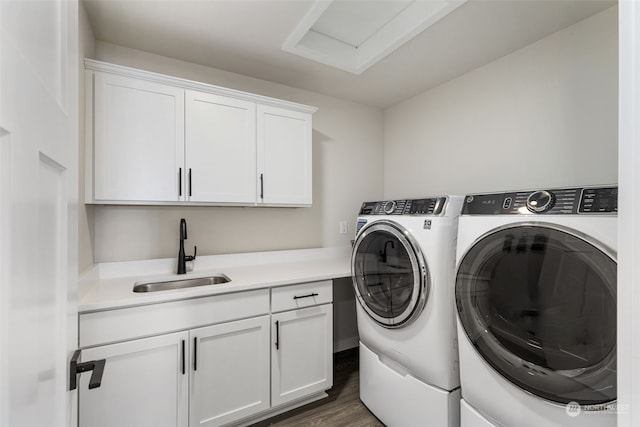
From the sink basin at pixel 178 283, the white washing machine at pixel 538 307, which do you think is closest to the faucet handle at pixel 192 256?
the sink basin at pixel 178 283

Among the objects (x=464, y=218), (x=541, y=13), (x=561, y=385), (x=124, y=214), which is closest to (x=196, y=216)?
(x=124, y=214)

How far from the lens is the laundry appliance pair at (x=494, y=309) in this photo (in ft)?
3.12

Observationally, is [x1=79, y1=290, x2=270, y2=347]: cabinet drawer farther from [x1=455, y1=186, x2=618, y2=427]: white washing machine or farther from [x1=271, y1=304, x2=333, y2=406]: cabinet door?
[x1=455, y1=186, x2=618, y2=427]: white washing machine

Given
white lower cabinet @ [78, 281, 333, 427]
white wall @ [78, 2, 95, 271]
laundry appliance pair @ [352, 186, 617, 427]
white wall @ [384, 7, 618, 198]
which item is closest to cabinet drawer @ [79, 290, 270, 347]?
white lower cabinet @ [78, 281, 333, 427]

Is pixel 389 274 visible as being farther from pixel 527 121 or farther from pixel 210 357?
pixel 527 121

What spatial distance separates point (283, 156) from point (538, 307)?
1740 millimetres

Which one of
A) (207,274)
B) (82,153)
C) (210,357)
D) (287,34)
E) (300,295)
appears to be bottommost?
(210,357)

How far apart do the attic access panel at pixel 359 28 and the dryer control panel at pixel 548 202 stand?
104cm

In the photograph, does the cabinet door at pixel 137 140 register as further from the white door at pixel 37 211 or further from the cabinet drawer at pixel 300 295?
the white door at pixel 37 211

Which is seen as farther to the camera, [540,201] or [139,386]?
[139,386]

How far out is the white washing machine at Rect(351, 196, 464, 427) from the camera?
144 centimetres

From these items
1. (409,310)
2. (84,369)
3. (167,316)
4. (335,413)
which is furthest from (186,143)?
(335,413)

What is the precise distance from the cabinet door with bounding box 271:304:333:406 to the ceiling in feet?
5.71

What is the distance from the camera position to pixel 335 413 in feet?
6.20
